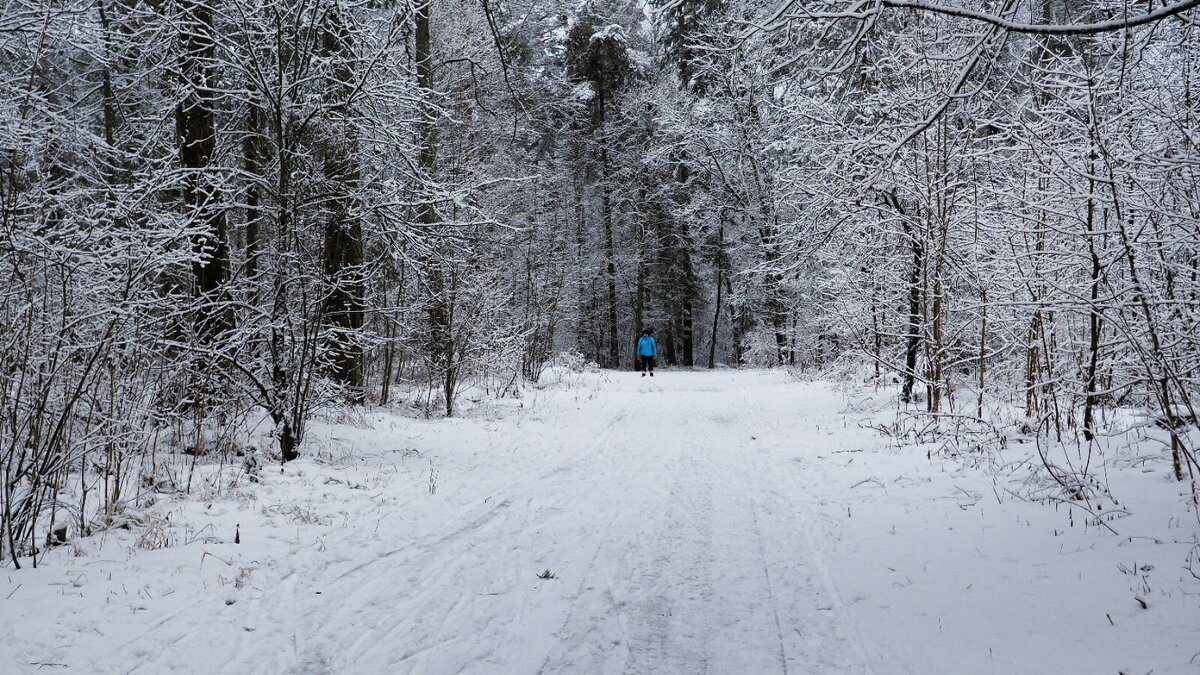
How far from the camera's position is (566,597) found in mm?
4035

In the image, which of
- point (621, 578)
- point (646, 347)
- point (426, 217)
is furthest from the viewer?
point (646, 347)

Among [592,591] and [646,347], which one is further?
[646,347]

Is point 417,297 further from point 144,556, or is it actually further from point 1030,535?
point 1030,535

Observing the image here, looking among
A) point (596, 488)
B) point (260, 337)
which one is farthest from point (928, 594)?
A: point (260, 337)

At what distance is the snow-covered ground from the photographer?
Result: 3.27 metres

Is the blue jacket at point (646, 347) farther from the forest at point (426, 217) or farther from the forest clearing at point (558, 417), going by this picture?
the forest clearing at point (558, 417)

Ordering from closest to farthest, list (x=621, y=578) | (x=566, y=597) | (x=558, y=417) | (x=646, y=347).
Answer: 1. (x=566, y=597)
2. (x=621, y=578)
3. (x=558, y=417)
4. (x=646, y=347)

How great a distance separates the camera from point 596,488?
683 centimetres

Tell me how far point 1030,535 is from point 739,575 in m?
2.27

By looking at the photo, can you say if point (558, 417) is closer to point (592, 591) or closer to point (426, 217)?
point (426, 217)

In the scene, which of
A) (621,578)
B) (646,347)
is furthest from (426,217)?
(646,347)

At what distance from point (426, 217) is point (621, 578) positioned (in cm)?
934

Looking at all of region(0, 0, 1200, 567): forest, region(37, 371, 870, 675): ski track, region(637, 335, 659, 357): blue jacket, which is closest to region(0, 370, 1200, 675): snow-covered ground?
region(37, 371, 870, 675): ski track

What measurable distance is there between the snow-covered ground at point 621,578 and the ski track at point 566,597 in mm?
18
